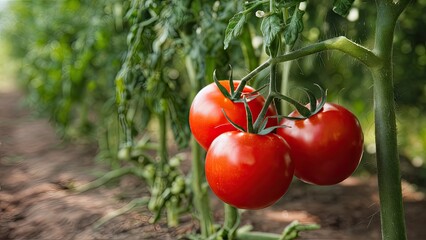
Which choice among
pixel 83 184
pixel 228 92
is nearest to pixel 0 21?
pixel 83 184

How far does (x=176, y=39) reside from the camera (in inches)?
44.3

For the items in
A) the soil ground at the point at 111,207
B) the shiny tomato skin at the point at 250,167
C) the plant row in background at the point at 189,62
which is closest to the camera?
the shiny tomato skin at the point at 250,167

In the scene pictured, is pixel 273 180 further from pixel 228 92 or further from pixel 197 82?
pixel 197 82

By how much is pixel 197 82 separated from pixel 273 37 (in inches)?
18.8

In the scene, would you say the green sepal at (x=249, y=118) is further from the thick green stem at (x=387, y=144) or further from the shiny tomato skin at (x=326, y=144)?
the thick green stem at (x=387, y=144)

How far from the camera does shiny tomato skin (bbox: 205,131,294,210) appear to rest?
29.2 inches

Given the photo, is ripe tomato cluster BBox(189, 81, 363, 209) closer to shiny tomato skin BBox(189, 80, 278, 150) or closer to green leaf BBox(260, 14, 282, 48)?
shiny tomato skin BBox(189, 80, 278, 150)

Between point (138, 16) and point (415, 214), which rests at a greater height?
point (138, 16)

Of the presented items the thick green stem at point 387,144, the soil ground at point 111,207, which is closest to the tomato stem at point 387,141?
the thick green stem at point 387,144

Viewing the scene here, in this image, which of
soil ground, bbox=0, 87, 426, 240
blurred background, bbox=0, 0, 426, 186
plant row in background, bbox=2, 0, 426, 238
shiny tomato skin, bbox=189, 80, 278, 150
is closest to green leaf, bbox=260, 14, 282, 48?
plant row in background, bbox=2, 0, 426, 238

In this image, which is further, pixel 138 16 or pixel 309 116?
pixel 138 16

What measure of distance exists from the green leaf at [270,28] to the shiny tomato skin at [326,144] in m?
0.13

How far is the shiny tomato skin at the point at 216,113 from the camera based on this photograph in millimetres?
797

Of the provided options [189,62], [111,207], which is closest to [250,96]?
[189,62]
